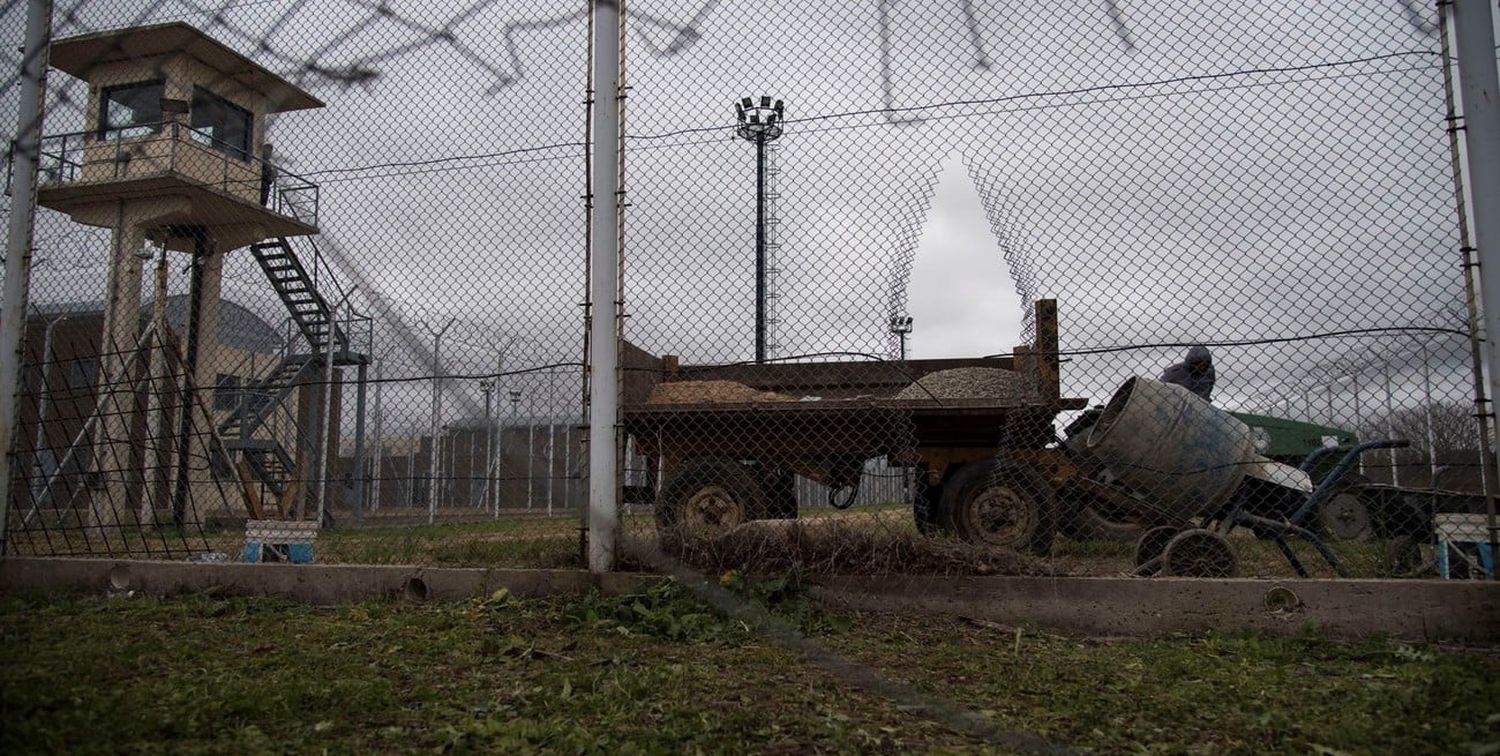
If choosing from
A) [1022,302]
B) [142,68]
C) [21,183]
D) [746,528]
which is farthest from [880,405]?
[142,68]

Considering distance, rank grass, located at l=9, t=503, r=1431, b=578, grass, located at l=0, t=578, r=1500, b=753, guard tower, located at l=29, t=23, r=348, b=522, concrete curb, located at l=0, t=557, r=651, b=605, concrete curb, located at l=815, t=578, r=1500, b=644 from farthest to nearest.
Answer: guard tower, located at l=29, t=23, r=348, b=522 → concrete curb, located at l=0, t=557, r=651, b=605 → grass, located at l=9, t=503, r=1431, b=578 → concrete curb, located at l=815, t=578, r=1500, b=644 → grass, located at l=0, t=578, r=1500, b=753

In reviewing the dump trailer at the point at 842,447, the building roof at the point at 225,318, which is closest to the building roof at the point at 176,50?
the building roof at the point at 225,318

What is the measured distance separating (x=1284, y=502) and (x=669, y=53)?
167 inches

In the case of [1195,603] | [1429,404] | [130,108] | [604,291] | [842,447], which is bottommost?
[1195,603]

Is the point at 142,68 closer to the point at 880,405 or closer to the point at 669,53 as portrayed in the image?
the point at 669,53

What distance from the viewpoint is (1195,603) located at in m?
3.96

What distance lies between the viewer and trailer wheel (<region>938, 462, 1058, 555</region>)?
642cm

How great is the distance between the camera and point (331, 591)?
466cm

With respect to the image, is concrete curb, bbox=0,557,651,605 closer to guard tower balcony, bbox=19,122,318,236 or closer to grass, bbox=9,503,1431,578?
grass, bbox=9,503,1431,578

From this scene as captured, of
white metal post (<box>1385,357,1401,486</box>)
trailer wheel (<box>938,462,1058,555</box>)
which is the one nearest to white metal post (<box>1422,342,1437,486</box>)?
white metal post (<box>1385,357,1401,486</box>)

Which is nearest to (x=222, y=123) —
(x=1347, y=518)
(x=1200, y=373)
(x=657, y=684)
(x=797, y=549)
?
(x=797, y=549)

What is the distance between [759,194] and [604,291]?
0.94 metres

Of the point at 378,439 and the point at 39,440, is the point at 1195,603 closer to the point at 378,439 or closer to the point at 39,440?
the point at 378,439

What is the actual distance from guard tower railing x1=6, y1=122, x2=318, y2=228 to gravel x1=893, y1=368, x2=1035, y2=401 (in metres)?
4.18
